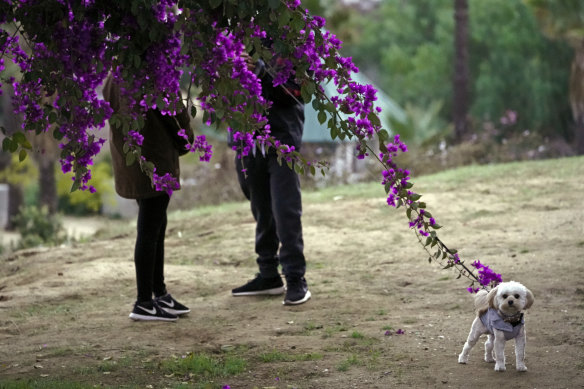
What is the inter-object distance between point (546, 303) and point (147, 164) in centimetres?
299

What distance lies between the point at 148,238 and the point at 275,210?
0.92m

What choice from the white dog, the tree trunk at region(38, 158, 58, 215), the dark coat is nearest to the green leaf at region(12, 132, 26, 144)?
the dark coat

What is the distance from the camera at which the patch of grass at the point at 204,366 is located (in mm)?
4398

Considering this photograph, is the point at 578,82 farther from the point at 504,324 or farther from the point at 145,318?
the point at 504,324

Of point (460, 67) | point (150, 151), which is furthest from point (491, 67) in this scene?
point (150, 151)

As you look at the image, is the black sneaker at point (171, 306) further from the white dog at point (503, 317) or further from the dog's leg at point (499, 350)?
the dog's leg at point (499, 350)

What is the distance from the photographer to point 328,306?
585cm

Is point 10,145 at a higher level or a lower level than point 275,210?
higher

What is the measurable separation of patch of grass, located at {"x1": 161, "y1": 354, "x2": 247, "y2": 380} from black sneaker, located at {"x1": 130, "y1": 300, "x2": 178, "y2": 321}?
93 centimetres

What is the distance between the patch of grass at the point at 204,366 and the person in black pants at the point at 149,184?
3.11 feet

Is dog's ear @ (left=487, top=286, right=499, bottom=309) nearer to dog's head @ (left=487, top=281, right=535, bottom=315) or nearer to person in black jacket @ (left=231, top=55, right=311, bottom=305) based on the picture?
dog's head @ (left=487, top=281, right=535, bottom=315)

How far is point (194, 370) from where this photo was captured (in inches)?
175

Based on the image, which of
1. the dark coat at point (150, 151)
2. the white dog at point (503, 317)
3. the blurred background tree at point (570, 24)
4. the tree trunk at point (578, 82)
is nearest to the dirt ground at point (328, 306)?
the white dog at point (503, 317)

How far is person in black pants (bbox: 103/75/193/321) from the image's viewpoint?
5.15m
